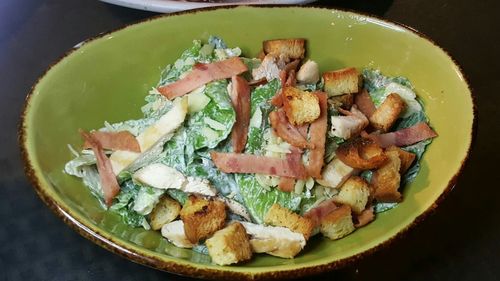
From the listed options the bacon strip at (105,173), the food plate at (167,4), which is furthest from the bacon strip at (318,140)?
the food plate at (167,4)

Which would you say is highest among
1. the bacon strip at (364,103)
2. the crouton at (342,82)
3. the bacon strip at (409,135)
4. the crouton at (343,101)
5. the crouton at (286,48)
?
the crouton at (286,48)

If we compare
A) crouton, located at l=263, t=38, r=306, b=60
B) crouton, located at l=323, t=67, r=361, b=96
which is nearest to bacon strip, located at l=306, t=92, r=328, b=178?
crouton, located at l=323, t=67, r=361, b=96

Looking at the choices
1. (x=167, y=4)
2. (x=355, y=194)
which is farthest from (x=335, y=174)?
(x=167, y=4)

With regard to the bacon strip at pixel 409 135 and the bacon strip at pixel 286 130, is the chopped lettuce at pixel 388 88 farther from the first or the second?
the bacon strip at pixel 286 130

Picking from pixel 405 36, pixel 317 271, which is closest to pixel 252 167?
pixel 317 271

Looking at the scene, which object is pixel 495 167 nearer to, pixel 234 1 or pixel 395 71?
pixel 395 71
